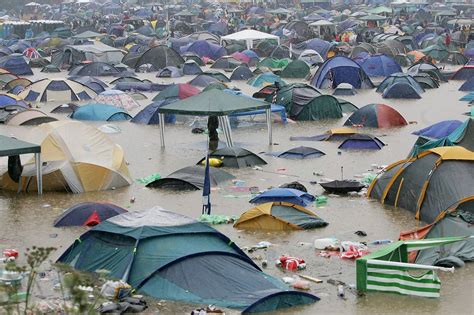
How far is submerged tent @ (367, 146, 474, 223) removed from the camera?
17766mm

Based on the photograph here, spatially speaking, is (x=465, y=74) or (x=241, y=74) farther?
(x=241, y=74)

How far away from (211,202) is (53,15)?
91.0m

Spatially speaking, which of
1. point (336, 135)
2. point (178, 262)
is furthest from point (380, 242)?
point (336, 135)

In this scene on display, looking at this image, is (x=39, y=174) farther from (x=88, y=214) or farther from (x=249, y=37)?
(x=249, y=37)

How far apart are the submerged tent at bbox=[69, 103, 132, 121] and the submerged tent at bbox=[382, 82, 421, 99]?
1005 cm

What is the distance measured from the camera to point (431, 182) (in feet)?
59.4

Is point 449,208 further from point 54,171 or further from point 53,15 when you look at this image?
point 53,15

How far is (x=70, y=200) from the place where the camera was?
2006 cm

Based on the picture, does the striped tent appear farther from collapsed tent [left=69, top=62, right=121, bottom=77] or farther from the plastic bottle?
collapsed tent [left=69, top=62, right=121, bottom=77]

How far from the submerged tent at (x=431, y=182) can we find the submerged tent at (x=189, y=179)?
12.0 ft

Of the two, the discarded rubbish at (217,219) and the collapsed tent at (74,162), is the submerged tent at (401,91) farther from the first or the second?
the discarded rubbish at (217,219)

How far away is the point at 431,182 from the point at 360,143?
7.48 metres

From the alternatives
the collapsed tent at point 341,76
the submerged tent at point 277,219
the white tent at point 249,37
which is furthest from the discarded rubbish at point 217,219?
the white tent at point 249,37

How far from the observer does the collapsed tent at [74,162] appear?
67.9ft
